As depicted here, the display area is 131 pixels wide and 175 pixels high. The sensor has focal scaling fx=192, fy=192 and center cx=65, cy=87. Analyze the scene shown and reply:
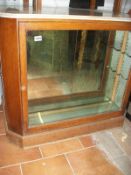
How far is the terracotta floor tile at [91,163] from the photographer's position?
133 centimetres

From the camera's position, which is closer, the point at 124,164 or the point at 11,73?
the point at 11,73

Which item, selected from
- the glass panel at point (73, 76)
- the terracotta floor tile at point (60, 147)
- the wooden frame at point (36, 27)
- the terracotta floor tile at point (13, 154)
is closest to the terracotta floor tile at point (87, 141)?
the terracotta floor tile at point (60, 147)

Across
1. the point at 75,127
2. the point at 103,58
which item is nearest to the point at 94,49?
the point at 103,58

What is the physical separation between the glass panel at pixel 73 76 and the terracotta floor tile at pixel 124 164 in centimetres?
41

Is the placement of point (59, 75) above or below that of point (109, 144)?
above

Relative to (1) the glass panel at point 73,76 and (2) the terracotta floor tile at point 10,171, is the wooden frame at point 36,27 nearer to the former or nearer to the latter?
(1) the glass panel at point 73,76

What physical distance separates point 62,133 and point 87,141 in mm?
226

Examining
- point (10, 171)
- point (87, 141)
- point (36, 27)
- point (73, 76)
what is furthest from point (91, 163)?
point (36, 27)

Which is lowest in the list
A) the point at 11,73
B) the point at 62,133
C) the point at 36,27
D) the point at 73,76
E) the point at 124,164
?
the point at 124,164

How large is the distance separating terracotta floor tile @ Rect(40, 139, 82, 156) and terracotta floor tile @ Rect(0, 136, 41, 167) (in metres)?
0.06

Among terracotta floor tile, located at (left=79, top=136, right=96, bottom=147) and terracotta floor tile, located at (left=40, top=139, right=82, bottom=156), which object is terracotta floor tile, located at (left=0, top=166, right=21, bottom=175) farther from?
terracotta floor tile, located at (left=79, top=136, right=96, bottom=147)

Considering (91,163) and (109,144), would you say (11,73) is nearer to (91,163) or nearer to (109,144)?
(91,163)

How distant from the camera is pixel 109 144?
5.17 ft

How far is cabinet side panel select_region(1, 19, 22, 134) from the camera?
1066 mm
